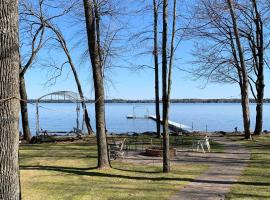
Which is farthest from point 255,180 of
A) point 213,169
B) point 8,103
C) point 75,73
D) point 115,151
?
point 75,73

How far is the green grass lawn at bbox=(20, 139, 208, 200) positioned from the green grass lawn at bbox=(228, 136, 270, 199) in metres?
1.39

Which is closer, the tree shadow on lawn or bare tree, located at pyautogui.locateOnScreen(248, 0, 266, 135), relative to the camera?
the tree shadow on lawn

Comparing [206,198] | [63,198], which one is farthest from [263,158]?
[63,198]

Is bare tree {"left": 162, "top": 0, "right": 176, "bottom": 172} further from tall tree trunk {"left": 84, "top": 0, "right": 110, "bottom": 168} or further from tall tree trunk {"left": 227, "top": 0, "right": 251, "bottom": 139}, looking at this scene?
tall tree trunk {"left": 227, "top": 0, "right": 251, "bottom": 139}

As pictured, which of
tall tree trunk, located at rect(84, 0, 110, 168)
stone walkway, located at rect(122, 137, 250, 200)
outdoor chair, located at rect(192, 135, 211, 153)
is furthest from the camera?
outdoor chair, located at rect(192, 135, 211, 153)

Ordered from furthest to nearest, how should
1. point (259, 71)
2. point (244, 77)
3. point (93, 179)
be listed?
1. point (259, 71)
2. point (244, 77)
3. point (93, 179)

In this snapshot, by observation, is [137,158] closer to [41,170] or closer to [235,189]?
[41,170]

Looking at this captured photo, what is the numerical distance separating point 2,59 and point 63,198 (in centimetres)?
499

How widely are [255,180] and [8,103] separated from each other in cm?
806

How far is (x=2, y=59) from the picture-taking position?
5.56 meters

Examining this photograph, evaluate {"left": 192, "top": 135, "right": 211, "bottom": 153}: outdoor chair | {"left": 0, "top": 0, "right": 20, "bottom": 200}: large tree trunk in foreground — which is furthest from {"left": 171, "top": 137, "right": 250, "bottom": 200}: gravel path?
{"left": 0, "top": 0, "right": 20, "bottom": 200}: large tree trunk in foreground

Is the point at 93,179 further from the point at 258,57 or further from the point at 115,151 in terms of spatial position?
the point at 258,57

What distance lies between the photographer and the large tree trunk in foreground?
552 centimetres

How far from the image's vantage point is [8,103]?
5.63 metres
